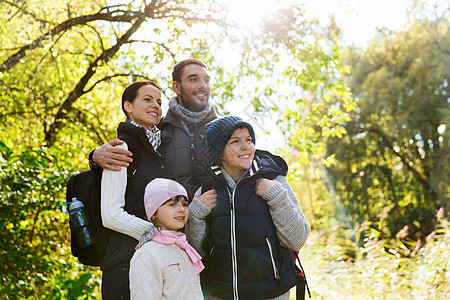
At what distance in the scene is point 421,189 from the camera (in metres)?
17.4

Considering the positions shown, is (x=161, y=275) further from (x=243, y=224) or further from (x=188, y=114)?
(x=188, y=114)

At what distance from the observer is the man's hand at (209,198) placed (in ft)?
7.13

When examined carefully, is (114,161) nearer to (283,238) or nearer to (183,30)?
(283,238)

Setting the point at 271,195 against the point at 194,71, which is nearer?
the point at 271,195

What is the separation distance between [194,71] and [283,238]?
1.15 meters

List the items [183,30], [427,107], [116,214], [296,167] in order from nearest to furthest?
1. [116,214]
2. [183,30]
3. [296,167]
4. [427,107]

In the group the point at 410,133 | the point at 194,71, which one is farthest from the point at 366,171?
the point at 194,71

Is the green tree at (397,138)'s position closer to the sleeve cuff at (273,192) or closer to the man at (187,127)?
the man at (187,127)

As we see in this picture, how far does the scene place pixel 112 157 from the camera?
7.11ft

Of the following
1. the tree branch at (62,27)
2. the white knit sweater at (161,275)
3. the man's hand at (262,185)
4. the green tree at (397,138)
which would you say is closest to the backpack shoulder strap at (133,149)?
the white knit sweater at (161,275)

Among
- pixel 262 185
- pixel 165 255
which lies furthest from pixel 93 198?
pixel 262 185

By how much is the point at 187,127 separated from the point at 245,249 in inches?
34.0

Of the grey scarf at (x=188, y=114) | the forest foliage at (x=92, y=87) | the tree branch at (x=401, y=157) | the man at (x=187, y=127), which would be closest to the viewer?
the man at (x=187, y=127)

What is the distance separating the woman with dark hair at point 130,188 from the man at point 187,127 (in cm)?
16
